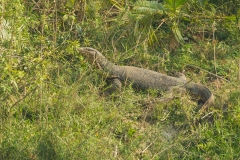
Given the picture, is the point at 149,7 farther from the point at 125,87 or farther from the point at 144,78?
the point at 125,87

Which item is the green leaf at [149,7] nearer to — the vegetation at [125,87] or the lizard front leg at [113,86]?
the vegetation at [125,87]

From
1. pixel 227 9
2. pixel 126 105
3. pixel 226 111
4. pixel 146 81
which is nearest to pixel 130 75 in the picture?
pixel 146 81

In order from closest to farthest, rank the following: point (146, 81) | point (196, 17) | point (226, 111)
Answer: point (226, 111), point (146, 81), point (196, 17)

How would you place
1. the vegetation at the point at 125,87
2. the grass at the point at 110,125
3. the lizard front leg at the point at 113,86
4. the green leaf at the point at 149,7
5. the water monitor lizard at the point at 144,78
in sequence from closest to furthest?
the grass at the point at 110,125
the vegetation at the point at 125,87
the water monitor lizard at the point at 144,78
the lizard front leg at the point at 113,86
the green leaf at the point at 149,7

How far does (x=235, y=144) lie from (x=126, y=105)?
1448 millimetres

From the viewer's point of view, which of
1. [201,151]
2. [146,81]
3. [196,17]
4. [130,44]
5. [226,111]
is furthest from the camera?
[196,17]

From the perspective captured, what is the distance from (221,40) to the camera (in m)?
9.22

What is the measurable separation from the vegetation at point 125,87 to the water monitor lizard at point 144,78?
16 cm

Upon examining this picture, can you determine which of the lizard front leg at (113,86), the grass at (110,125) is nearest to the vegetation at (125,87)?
the grass at (110,125)

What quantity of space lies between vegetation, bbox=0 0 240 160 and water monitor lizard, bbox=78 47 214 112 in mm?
164

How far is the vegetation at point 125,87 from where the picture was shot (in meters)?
5.95

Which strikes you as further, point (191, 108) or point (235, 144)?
point (191, 108)

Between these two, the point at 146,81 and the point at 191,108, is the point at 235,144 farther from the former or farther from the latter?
the point at 146,81

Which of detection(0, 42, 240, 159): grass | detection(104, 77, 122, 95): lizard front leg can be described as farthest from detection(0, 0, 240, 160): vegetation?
detection(104, 77, 122, 95): lizard front leg
